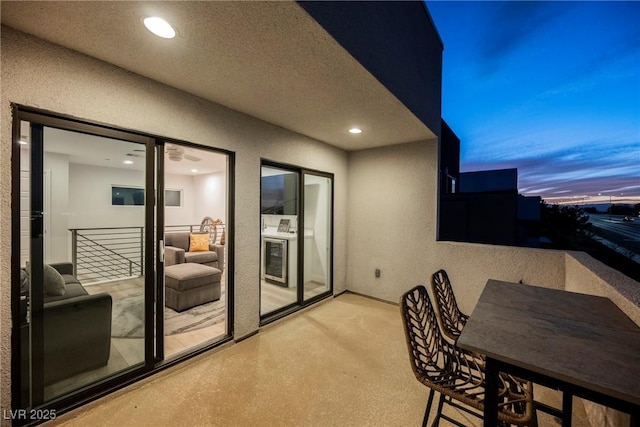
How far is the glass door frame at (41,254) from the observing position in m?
1.37

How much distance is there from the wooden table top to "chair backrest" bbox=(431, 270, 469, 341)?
0.32m

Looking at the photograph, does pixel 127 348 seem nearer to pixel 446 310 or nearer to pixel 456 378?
pixel 456 378

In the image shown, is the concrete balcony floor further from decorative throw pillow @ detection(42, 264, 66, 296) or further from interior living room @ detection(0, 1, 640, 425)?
decorative throw pillow @ detection(42, 264, 66, 296)

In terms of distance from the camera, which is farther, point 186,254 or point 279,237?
point 186,254

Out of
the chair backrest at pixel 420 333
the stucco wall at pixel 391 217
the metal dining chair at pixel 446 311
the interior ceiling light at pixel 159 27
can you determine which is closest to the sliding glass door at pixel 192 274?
the interior ceiling light at pixel 159 27

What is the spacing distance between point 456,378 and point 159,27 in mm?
2442

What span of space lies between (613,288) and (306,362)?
220 cm

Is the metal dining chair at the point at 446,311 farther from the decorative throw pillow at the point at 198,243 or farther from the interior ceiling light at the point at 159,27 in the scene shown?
the decorative throw pillow at the point at 198,243

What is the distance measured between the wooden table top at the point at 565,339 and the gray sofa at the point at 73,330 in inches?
95.4

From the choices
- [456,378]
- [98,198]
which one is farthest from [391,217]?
[98,198]

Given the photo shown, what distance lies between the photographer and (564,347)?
91 cm

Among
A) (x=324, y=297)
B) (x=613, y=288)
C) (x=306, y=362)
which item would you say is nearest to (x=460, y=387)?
(x=613, y=288)

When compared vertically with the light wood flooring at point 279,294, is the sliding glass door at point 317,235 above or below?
above

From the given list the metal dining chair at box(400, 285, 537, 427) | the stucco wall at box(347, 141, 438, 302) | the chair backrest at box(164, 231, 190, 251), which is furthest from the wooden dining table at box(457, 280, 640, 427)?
the chair backrest at box(164, 231, 190, 251)
